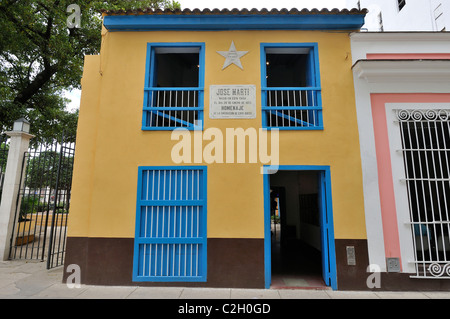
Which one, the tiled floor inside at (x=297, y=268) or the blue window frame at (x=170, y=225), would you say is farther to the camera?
the tiled floor inside at (x=297, y=268)

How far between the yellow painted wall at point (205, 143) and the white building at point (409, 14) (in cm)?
555

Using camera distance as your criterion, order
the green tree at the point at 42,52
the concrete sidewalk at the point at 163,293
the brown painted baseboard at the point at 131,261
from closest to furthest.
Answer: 1. the concrete sidewalk at the point at 163,293
2. the brown painted baseboard at the point at 131,261
3. the green tree at the point at 42,52

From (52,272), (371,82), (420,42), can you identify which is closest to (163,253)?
(52,272)

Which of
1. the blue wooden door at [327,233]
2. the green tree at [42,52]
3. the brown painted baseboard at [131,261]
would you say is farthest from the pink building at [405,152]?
the green tree at [42,52]

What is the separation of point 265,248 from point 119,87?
461 cm

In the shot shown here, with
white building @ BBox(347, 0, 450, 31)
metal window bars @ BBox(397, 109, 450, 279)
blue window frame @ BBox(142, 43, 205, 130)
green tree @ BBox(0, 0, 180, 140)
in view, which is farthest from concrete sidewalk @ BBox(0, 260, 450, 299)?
white building @ BBox(347, 0, 450, 31)

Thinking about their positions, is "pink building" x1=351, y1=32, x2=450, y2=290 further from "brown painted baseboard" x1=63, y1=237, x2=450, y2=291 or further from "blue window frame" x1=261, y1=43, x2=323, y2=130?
"blue window frame" x1=261, y1=43, x2=323, y2=130

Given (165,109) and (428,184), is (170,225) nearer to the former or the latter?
(165,109)

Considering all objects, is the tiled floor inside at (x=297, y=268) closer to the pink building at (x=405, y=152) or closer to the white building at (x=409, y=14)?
the pink building at (x=405, y=152)

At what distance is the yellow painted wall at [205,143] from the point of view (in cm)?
524

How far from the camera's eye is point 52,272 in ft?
19.7

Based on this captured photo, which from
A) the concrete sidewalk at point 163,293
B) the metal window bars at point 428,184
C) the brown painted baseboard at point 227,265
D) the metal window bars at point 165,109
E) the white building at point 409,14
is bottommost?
the concrete sidewalk at point 163,293

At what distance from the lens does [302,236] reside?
10734 mm
